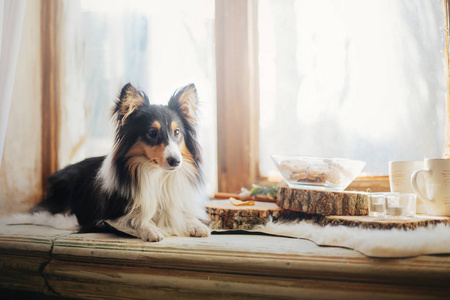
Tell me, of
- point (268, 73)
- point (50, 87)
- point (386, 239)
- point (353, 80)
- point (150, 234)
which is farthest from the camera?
point (50, 87)

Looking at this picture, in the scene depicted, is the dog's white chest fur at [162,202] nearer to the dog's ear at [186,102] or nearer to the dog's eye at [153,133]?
the dog's eye at [153,133]

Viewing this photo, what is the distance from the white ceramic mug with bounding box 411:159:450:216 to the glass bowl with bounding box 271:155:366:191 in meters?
0.26

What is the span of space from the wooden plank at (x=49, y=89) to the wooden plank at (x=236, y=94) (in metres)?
1.01

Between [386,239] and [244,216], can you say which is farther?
[244,216]

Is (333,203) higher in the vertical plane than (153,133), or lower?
lower

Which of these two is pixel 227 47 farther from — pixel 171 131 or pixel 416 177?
pixel 416 177

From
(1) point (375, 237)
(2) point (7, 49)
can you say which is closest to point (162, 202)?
(1) point (375, 237)

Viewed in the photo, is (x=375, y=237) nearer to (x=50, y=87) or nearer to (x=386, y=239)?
(x=386, y=239)

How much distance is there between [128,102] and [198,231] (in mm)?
572

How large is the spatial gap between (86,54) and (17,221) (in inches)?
41.0

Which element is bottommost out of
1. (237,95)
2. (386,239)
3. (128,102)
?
(386,239)

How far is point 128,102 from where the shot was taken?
1.39m

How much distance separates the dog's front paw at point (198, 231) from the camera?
1.37 m

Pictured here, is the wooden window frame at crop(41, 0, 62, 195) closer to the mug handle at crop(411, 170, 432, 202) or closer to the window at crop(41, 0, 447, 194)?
the window at crop(41, 0, 447, 194)
